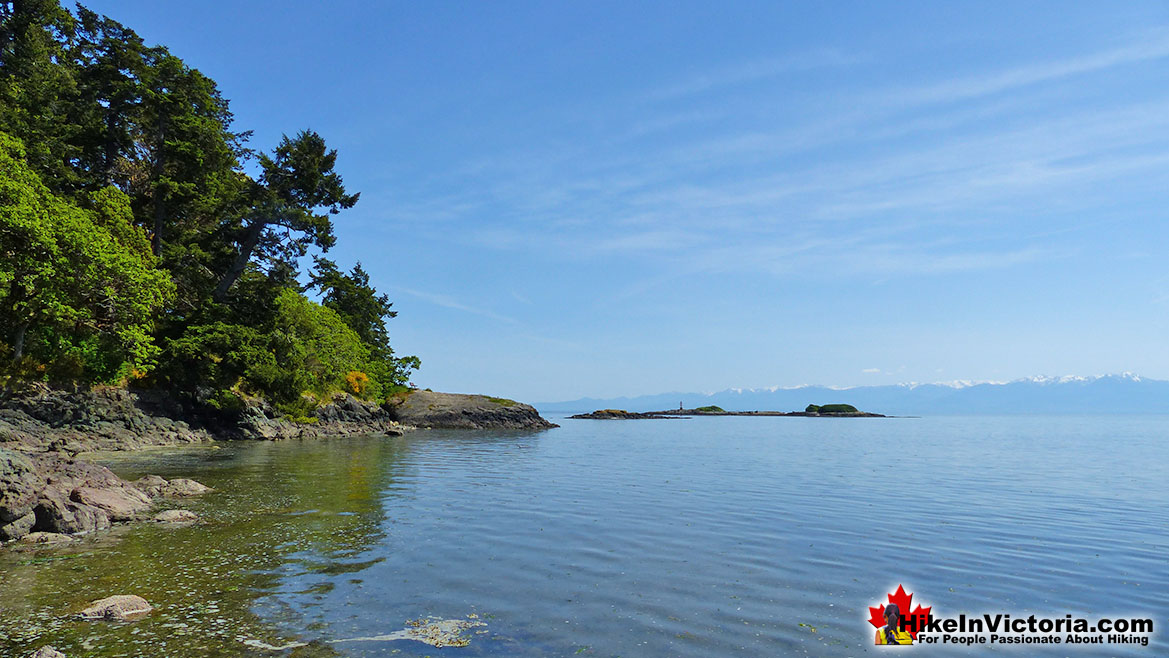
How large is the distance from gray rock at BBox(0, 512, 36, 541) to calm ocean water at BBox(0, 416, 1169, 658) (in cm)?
189

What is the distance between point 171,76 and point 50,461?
4565cm

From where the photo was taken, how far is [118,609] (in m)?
9.61

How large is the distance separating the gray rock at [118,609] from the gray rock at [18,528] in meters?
6.77

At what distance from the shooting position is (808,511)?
21.7 metres

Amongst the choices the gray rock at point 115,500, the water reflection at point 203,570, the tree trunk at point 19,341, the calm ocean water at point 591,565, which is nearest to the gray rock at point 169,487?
the water reflection at point 203,570

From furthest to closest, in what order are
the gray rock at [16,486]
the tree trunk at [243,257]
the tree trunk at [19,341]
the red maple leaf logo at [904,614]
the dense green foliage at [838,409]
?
the dense green foliage at [838,409] → the tree trunk at [243,257] → the tree trunk at [19,341] → the gray rock at [16,486] → the red maple leaf logo at [904,614]

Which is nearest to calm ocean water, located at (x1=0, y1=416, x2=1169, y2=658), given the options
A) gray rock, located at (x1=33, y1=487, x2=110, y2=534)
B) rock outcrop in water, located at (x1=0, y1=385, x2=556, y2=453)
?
gray rock, located at (x1=33, y1=487, x2=110, y2=534)

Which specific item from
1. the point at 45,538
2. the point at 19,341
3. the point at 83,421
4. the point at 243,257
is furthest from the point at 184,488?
the point at 243,257

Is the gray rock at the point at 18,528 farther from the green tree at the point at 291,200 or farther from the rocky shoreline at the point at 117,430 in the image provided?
the green tree at the point at 291,200

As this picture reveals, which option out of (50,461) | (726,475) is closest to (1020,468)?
(726,475)

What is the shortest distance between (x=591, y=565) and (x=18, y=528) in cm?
1382

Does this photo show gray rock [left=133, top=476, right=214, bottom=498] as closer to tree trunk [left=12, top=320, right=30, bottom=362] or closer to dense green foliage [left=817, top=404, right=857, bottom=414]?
tree trunk [left=12, top=320, right=30, bottom=362]

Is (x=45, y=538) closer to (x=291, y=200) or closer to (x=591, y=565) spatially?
(x=591, y=565)

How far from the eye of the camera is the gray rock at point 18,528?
14.2 metres
